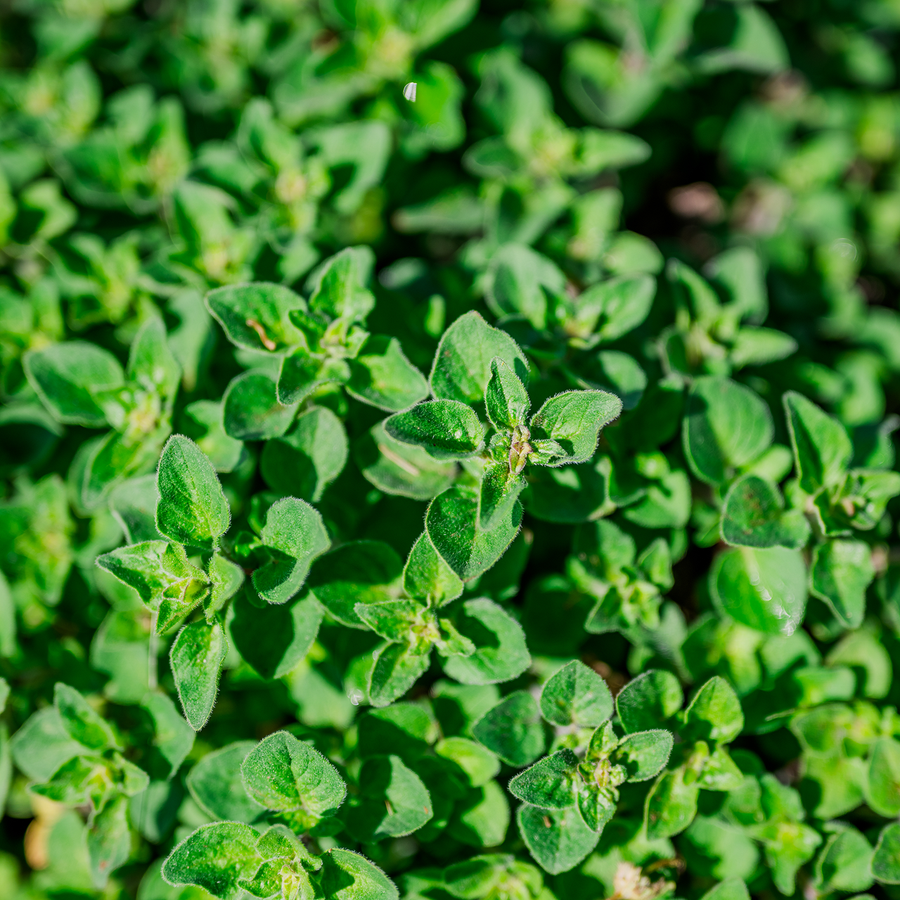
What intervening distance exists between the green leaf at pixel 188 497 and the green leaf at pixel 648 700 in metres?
1.24

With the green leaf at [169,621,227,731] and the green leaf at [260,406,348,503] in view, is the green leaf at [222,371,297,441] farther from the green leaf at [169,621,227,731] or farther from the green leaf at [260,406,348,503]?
the green leaf at [169,621,227,731]

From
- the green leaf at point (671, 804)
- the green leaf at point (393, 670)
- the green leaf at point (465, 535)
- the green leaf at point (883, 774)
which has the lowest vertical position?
the green leaf at point (883, 774)

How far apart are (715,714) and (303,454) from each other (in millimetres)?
1458

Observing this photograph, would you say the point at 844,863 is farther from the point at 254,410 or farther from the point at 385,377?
the point at 254,410

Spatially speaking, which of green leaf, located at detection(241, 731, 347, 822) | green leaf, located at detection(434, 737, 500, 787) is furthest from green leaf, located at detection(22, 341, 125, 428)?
green leaf, located at detection(434, 737, 500, 787)

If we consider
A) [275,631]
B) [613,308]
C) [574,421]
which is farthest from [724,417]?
[275,631]

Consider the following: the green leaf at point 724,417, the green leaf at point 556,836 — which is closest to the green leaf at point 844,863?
the green leaf at point 556,836

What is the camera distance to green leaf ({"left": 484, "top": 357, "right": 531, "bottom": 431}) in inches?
88.0

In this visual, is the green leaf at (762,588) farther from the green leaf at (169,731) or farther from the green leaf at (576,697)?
the green leaf at (169,731)

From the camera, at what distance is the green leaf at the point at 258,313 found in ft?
8.37

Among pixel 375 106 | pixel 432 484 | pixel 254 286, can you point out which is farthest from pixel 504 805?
pixel 375 106

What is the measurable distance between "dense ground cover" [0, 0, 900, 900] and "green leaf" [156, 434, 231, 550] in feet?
0.04

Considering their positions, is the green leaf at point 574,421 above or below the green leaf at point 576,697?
above

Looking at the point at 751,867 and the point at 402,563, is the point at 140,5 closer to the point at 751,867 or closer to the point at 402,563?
the point at 402,563
